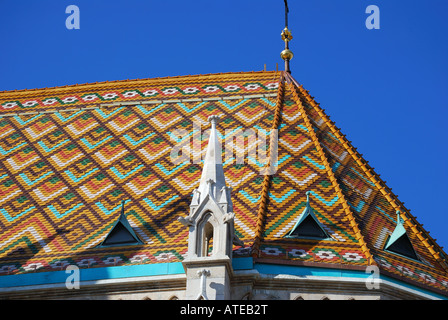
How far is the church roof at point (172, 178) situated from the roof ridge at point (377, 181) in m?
0.03

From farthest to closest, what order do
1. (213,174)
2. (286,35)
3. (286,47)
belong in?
1. (286,35)
2. (286,47)
3. (213,174)

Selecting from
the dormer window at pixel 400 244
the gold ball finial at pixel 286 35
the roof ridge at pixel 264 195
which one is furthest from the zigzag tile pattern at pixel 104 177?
the dormer window at pixel 400 244

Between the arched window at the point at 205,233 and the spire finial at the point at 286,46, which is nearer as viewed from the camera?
the arched window at the point at 205,233

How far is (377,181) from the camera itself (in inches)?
745

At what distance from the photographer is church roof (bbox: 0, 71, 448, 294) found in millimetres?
16438

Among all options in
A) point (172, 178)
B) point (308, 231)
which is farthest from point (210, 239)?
point (172, 178)

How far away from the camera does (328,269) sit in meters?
15.6

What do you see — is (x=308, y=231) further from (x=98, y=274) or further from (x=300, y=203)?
(x=98, y=274)

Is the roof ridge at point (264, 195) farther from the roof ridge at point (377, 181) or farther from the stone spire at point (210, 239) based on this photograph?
the roof ridge at point (377, 181)

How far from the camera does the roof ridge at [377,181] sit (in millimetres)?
17594

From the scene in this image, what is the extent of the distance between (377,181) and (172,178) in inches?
139
